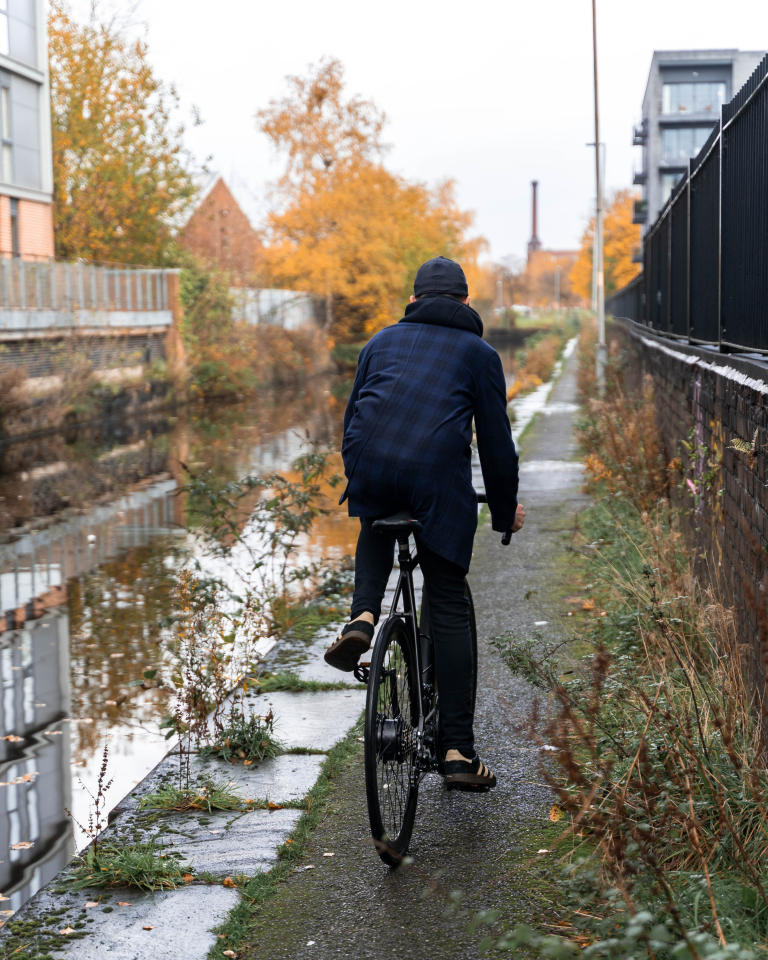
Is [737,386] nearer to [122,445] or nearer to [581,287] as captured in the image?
[122,445]

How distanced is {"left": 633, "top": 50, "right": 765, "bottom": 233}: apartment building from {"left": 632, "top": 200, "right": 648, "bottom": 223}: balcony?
0.06 meters

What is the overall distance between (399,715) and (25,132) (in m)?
31.2

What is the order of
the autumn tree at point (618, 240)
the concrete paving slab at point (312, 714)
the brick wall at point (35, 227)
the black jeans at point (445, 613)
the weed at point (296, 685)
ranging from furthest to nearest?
the autumn tree at point (618, 240)
the brick wall at point (35, 227)
the weed at point (296, 685)
the concrete paving slab at point (312, 714)
the black jeans at point (445, 613)

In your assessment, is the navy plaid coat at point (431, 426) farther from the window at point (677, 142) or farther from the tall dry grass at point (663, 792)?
the window at point (677, 142)

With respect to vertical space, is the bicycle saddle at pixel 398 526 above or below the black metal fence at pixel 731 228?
Result: below

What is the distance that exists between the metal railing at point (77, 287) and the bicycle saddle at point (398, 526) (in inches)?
847

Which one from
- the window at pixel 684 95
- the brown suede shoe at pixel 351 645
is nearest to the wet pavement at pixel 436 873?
the brown suede shoe at pixel 351 645

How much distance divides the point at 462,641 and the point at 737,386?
61.6 inches

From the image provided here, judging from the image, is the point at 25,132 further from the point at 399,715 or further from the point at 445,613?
→ the point at 399,715

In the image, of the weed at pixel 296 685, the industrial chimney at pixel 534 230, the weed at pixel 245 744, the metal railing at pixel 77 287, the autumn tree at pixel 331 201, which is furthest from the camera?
the industrial chimney at pixel 534 230

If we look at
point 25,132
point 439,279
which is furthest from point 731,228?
point 25,132

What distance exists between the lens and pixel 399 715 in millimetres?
3516

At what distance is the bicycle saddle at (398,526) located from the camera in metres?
3.40

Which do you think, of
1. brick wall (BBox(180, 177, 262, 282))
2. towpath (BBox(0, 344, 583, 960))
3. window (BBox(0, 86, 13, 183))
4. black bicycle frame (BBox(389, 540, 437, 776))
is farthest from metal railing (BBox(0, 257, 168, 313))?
black bicycle frame (BBox(389, 540, 437, 776))
